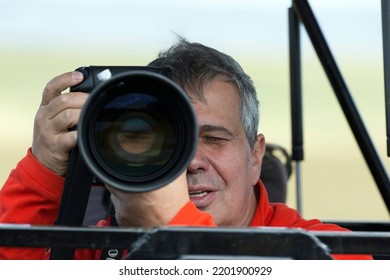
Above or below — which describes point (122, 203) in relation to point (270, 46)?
below

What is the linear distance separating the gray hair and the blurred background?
301 inches

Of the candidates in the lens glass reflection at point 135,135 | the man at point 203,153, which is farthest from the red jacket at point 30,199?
the lens glass reflection at point 135,135

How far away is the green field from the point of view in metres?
10.6

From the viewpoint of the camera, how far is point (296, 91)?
119 inches

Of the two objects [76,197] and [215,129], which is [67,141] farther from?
[215,129]

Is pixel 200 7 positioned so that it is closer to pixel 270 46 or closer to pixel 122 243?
pixel 270 46

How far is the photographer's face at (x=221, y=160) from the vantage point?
2229 mm

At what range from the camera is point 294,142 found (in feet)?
9.79

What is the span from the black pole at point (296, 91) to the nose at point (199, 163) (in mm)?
766

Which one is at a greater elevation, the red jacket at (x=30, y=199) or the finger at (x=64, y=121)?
the finger at (x=64, y=121)

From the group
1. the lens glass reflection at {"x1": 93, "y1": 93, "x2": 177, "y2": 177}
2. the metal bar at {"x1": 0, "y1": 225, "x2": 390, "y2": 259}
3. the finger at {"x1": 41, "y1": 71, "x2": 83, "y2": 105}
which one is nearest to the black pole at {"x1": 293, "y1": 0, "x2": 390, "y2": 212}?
the finger at {"x1": 41, "y1": 71, "x2": 83, "y2": 105}

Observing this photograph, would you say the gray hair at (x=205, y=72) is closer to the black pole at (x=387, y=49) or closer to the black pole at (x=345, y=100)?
the black pole at (x=345, y=100)
